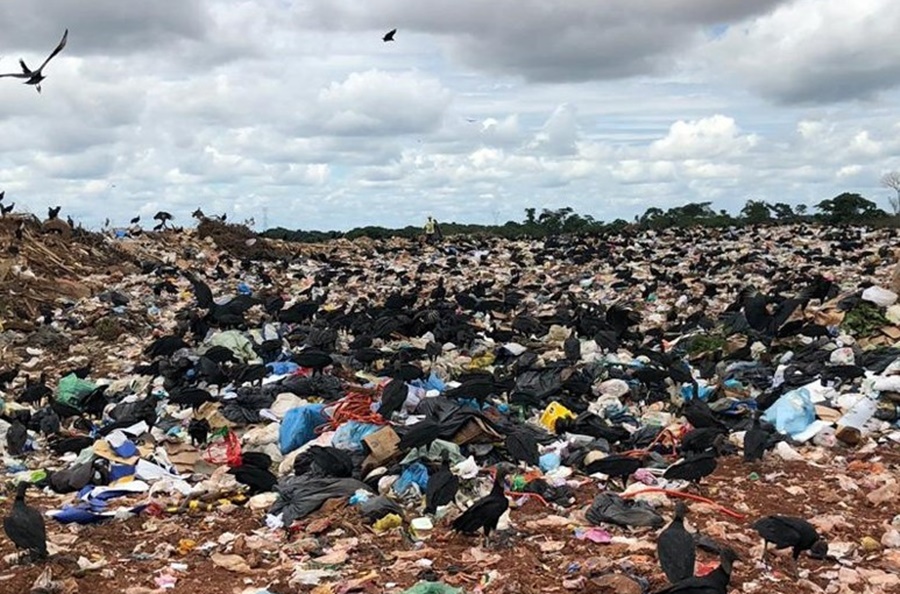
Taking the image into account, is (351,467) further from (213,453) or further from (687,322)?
(687,322)

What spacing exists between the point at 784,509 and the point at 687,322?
5.37 m

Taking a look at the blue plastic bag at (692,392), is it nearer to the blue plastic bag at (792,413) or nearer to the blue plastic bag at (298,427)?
the blue plastic bag at (792,413)

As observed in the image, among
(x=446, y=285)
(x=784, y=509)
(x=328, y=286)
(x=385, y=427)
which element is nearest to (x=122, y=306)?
(x=328, y=286)

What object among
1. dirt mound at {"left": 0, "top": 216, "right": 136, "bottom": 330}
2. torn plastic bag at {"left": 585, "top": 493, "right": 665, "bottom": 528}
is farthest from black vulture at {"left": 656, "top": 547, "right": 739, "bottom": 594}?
dirt mound at {"left": 0, "top": 216, "right": 136, "bottom": 330}

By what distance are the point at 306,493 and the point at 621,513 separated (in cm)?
161

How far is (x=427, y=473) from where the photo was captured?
4906mm

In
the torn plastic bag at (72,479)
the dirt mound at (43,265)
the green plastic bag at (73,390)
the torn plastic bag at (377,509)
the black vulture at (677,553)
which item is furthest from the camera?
the dirt mound at (43,265)

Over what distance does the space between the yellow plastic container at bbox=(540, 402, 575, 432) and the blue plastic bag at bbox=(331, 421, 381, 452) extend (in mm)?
1214

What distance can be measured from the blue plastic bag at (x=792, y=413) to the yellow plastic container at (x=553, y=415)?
130 centimetres

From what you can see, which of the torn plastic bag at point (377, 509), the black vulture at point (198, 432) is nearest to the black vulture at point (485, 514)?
the torn plastic bag at point (377, 509)

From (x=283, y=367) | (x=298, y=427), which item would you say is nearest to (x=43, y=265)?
(x=283, y=367)

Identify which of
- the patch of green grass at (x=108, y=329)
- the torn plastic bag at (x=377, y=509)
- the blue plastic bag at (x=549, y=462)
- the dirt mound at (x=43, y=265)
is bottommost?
the blue plastic bag at (x=549, y=462)

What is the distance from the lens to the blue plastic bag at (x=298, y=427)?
19.3 ft

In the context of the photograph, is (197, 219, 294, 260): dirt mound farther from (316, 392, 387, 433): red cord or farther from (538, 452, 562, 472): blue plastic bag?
(538, 452, 562, 472): blue plastic bag
